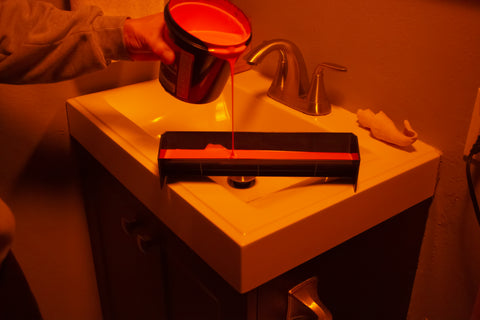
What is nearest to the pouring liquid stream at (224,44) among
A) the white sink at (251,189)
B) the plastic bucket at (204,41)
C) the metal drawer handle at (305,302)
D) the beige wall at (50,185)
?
the plastic bucket at (204,41)

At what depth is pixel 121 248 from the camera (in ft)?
3.60

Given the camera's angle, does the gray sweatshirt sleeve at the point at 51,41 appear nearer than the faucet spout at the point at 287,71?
Yes

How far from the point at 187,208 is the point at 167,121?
1.34 feet

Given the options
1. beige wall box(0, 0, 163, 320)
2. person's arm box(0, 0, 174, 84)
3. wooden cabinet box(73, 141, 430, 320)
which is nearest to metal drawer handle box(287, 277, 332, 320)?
wooden cabinet box(73, 141, 430, 320)

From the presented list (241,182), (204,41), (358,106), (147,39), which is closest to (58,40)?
(147,39)

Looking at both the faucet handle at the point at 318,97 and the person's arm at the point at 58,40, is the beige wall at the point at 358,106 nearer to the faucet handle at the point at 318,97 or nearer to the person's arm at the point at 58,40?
the faucet handle at the point at 318,97

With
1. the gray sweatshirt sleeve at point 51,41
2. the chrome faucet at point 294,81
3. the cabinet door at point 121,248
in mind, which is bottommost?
the cabinet door at point 121,248

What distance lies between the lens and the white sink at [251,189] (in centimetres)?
67

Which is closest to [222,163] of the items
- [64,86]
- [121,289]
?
[64,86]

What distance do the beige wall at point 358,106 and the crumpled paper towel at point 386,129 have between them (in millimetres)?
33

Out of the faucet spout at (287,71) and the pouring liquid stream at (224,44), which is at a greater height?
the pouring liquid stream at (224,44)

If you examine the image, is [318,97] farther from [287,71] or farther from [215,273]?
[215,273]

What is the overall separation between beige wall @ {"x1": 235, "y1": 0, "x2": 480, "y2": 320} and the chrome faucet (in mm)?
56

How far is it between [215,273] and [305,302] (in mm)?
149
